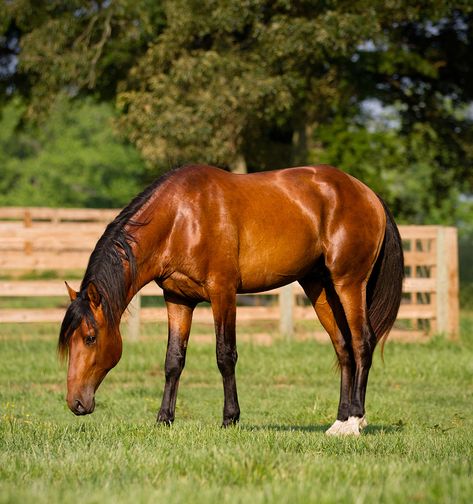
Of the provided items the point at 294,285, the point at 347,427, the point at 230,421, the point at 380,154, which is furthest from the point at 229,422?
the point at 380,154

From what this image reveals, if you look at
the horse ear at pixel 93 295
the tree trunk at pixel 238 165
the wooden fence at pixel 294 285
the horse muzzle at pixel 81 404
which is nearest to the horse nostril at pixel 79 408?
the horse muzzle at pixel 81 404

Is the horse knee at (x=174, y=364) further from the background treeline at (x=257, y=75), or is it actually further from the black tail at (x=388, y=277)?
the background treeline at (x=257, y=75)

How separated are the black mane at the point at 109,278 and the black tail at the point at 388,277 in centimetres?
224

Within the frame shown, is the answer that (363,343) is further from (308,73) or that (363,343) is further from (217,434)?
(308,73)

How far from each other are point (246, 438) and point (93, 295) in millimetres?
1553

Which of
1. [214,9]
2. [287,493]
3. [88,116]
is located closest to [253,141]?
[214,9]

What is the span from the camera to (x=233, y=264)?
7332 millimetres

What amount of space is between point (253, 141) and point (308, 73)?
2.35 m

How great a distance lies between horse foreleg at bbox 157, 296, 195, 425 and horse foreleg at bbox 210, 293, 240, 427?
329 mm

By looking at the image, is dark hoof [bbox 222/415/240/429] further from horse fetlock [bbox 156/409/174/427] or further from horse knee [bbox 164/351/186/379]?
horse knee [bbox 164/351/186/379]

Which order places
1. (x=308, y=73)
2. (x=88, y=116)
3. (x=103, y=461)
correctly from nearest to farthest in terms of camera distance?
(x=103, y=461), (x=308, y=73), (x=88, y=116)

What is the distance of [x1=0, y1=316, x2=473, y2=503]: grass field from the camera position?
169 inches

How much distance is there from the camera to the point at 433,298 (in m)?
15.0

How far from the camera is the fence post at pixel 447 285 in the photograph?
14.9 meters
